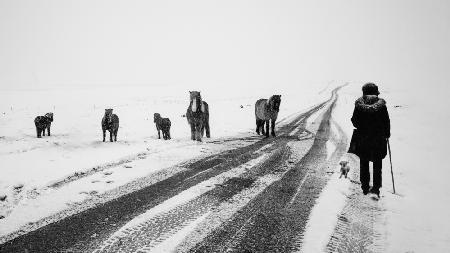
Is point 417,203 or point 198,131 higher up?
point 198,131

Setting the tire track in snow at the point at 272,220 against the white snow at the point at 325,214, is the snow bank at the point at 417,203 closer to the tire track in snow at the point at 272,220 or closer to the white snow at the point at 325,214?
the white snow at the point at 325,214

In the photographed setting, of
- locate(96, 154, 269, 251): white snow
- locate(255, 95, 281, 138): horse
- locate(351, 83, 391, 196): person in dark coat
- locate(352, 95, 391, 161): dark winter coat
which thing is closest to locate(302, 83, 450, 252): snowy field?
locate(351, 83, 391, 196): person in dark coat

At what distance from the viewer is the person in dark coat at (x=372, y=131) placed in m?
6.25

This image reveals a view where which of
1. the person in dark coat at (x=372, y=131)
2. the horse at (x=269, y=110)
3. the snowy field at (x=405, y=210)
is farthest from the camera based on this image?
the horse at (x=269, y=110)

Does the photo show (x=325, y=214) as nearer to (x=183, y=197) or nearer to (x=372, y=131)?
(x=372, y=131)

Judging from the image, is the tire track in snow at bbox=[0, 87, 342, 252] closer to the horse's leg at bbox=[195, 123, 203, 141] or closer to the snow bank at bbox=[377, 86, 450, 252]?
the snow bank at bbox=[377, 86, 450, 252]

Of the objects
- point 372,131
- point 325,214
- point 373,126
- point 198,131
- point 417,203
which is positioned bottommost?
point 417,203

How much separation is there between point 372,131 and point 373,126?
102mm

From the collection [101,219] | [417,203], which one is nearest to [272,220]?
[101,219]

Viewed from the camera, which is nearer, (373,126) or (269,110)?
(373,126)

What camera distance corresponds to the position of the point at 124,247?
12.5 feet

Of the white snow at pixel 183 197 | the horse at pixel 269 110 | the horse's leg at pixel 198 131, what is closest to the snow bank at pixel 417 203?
the white snow at pixel 183 197

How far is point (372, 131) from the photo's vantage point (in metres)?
6.33

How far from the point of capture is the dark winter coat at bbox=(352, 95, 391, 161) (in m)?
6.25
